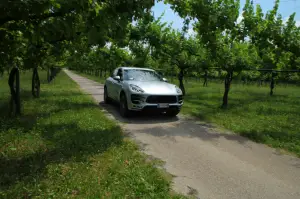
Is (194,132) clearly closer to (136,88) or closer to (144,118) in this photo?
(144,118)

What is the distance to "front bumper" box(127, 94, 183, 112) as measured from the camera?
23.6 ft

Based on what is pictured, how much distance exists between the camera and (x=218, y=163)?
4379 mm

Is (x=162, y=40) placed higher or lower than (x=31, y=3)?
higher

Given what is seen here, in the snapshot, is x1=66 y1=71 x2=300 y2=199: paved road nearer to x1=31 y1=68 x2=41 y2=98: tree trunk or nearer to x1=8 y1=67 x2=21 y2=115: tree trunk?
x1=8 y1=67 x2=21 y2=115: tree trunk

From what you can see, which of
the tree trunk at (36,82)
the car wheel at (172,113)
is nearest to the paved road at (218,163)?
the car wheel at (172,113)

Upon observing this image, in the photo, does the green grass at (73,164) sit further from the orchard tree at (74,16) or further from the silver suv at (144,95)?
the orchard tree at (74,16)

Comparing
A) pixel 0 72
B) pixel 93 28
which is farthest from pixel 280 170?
pixel 0 72

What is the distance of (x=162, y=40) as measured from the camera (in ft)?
47.1

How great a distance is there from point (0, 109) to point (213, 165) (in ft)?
26.7

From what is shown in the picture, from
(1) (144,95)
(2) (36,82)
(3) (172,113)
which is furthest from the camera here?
(2) (36,82)

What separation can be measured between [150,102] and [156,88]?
1.80ft

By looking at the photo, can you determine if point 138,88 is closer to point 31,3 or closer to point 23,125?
point 23,125

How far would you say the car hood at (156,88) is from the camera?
7312mm

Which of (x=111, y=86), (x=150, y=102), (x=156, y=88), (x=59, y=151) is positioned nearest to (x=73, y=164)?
(x=59, y=151)
